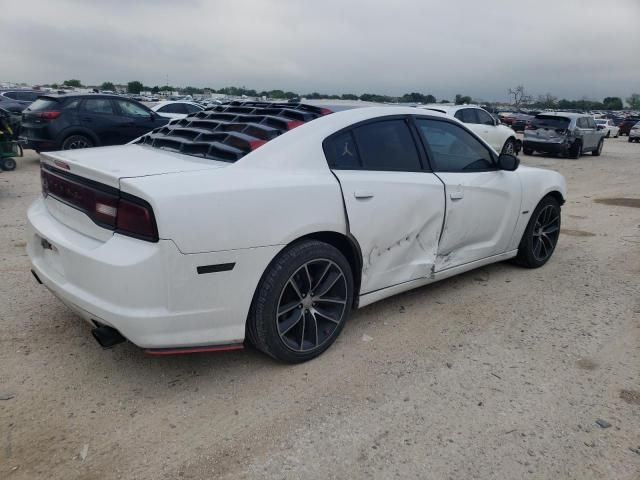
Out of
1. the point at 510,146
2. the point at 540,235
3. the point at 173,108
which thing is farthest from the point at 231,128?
the point at 510,146

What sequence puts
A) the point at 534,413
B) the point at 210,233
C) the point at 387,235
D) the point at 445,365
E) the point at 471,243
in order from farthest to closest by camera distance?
the point at 471,243
the point at 387,235
the point at 445,365
the point at 534,413
the point at 210,233

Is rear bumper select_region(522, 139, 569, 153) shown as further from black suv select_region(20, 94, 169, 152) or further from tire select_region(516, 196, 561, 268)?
tire select_region(516, 196, 561, 268)

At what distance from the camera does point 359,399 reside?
291 cm

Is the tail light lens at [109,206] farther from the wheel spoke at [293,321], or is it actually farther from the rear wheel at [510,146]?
the rear wheel at [510,146]

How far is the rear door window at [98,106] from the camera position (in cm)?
1104

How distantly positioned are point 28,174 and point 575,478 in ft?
36.0

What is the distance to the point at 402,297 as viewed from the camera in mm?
4398

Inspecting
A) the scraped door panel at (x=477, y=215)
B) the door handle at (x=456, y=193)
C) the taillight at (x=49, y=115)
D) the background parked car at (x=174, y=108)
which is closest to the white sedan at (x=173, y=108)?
the background parked car at (x=174, y=108)

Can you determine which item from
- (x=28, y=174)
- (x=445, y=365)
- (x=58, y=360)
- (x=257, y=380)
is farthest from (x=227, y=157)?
(x=28, y=174)

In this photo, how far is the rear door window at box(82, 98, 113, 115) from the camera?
11039mm

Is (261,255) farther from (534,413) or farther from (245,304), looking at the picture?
(534,413)

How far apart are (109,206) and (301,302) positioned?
4.02 feet

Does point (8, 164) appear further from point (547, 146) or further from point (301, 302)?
point (547, 146)

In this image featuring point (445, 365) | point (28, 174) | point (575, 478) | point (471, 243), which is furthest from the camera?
point (28, 174)
